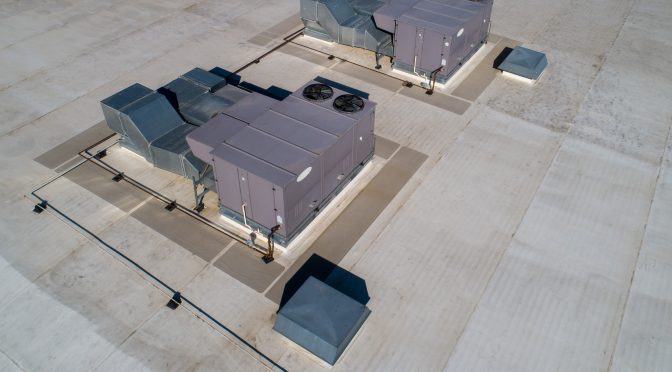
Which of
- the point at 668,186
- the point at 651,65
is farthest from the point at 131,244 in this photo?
the point at 651,65

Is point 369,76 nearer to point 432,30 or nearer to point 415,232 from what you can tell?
point 432,30

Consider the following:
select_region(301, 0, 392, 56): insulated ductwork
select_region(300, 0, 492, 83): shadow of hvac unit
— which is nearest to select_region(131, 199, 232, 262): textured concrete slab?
select_region(300, 0, 492, 83): shadow of hvac unit

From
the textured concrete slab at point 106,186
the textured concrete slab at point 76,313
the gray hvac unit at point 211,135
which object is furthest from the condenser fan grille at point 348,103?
the textured concrete slab at point 76,313

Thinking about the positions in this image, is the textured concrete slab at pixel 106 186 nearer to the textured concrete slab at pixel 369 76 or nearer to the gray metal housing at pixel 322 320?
the gray metal housing at pixel 322 320

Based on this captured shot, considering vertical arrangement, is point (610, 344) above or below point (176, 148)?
below

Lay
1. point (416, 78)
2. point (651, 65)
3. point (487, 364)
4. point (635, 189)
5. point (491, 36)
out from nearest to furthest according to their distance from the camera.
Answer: point (487, 364) → point (635, 189) → point (416, 78) → point (651, 65) → point (491, 36)

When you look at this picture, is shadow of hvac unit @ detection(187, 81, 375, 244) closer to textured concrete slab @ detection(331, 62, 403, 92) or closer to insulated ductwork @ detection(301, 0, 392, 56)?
textured concrete slab @ detection(331, 62, 403, 92)

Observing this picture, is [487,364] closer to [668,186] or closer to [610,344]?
[610,344]
